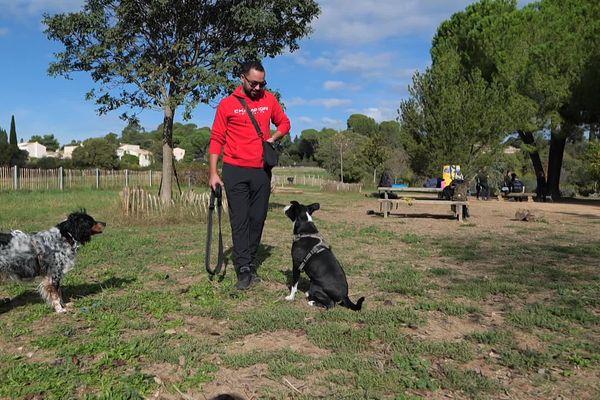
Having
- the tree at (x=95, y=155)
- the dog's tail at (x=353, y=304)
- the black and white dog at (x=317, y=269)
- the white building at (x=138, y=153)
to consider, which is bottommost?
the dog's tail at (x=353, y=304)

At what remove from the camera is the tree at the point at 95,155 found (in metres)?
57.6

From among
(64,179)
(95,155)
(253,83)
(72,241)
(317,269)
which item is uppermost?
(95,155)

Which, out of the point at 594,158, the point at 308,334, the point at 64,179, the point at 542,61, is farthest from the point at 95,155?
the point at 308,334

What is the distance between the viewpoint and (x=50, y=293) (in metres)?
4.27

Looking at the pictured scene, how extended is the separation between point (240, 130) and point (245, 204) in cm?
79

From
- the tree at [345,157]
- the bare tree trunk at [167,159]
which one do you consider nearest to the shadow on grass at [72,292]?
the bare tree trunk at [167,159]

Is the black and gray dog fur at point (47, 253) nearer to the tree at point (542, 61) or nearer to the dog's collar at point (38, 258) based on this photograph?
the dog's collar at point (38, 258)

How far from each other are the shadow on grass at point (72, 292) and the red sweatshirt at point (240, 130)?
1872 mm

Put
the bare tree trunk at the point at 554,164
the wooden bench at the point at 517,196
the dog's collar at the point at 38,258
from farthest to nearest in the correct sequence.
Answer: the bare tree trunk at the point at 554,164, the wooden bench at the point at 517,196, the dog's collar at the point at 38,258

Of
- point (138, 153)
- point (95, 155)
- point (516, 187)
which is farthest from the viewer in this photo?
point (138, 153)

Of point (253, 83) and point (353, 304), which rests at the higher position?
point (253, 83)

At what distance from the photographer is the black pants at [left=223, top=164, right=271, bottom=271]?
5074 mm

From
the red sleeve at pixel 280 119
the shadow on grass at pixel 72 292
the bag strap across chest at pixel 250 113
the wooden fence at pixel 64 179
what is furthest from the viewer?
the wooden fence at pixel 64 179

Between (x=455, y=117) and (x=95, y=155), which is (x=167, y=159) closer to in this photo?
(x=455, y=117)
